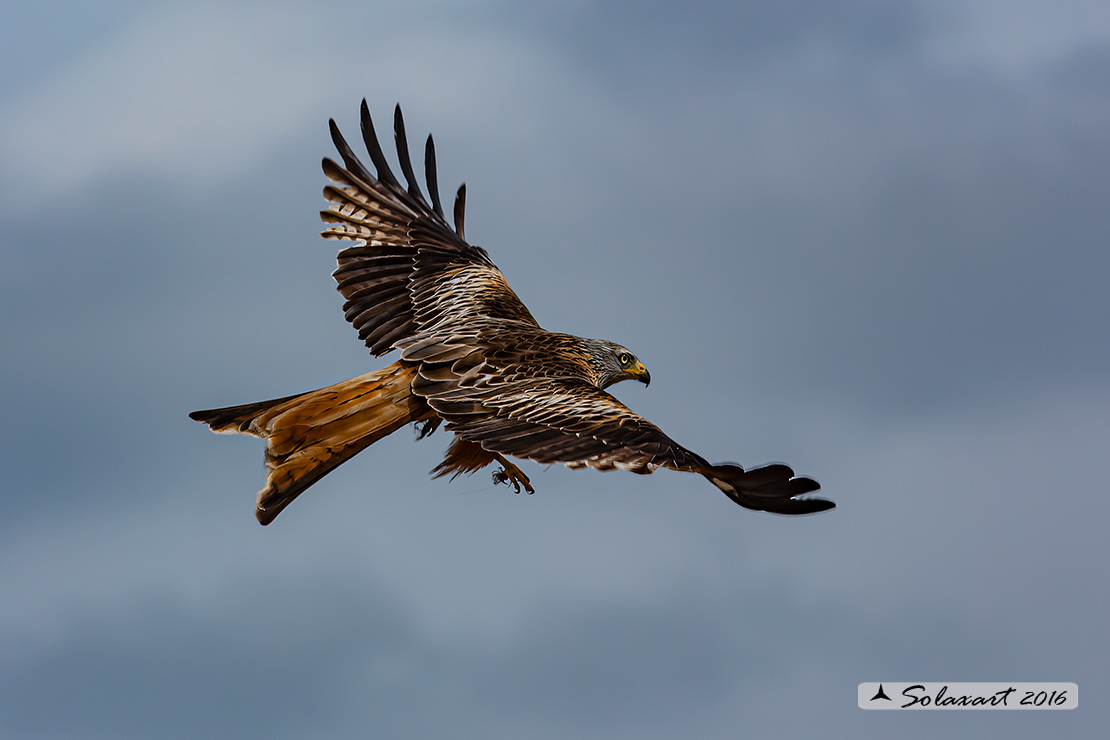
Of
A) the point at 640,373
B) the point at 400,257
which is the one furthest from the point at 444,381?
the point at 400,257

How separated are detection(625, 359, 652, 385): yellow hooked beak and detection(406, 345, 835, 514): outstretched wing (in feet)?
5.03

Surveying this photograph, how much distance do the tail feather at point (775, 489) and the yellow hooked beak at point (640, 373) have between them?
10.3 ft

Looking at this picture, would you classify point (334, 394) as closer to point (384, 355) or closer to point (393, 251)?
point (384, 355)

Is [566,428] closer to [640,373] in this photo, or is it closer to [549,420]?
[549,420]

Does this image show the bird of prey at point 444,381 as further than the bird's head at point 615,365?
No

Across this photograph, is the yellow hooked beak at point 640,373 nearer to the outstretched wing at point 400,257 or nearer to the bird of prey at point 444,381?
the bird of prey at point 444,381

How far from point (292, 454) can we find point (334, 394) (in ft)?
1.93

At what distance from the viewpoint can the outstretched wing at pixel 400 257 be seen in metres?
11.0

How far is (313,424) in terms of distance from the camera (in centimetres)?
931

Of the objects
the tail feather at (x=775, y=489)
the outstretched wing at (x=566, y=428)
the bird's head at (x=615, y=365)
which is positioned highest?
the bird's head at (x=615, y=365)

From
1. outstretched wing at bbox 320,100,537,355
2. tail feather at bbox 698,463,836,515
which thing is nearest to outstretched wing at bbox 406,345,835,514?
tail feather at bbox 698,463,836,515

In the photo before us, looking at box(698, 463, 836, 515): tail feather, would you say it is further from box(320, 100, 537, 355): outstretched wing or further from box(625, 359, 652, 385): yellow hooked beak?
box(320, 100, 537, 355): outstretched wing

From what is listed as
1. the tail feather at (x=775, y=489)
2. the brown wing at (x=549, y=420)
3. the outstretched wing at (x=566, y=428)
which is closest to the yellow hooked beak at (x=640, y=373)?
the brown wing at (x=549, y=420)

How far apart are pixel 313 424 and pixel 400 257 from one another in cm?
304
